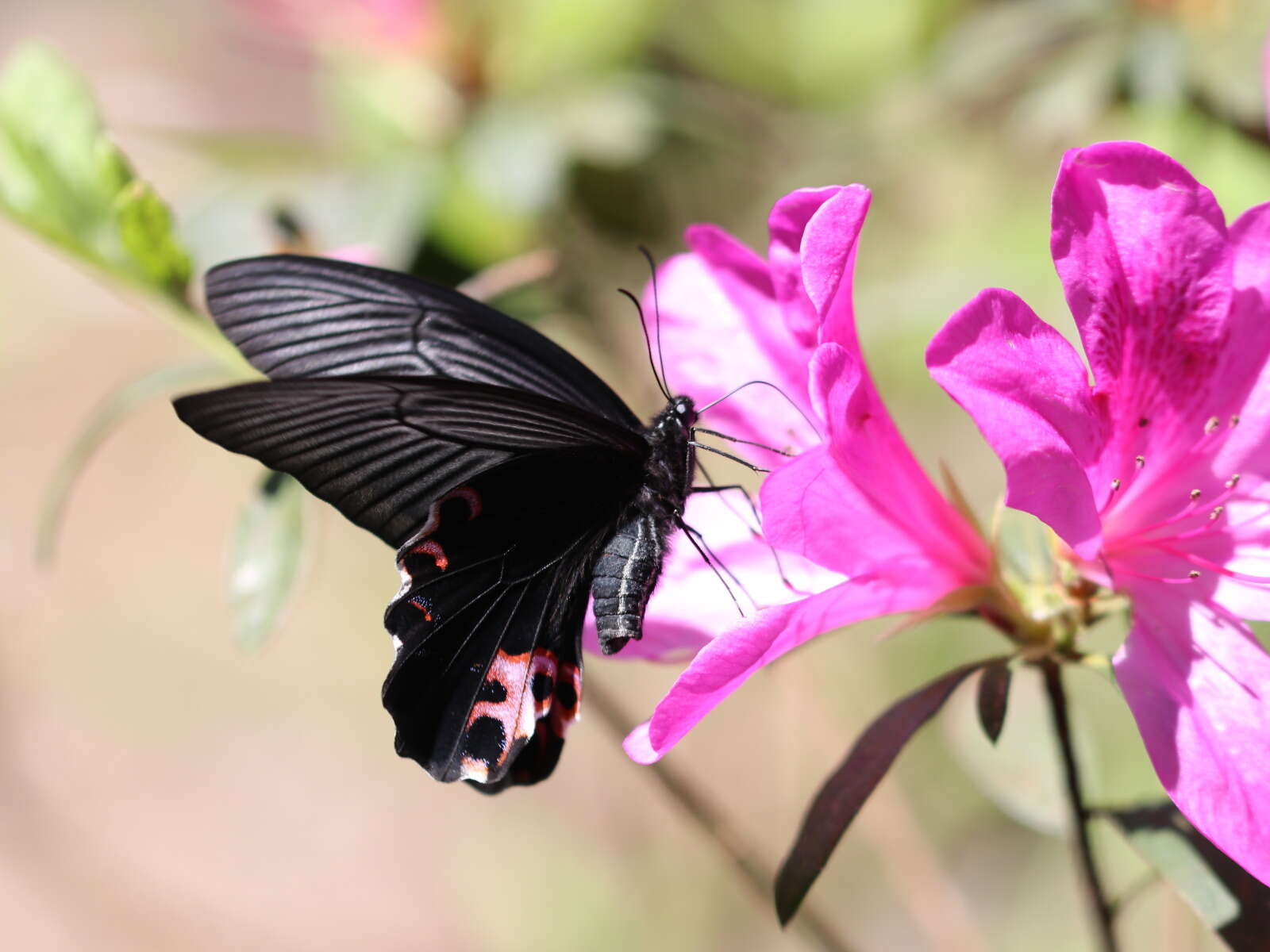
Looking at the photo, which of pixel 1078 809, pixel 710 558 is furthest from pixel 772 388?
pixel 1078 809

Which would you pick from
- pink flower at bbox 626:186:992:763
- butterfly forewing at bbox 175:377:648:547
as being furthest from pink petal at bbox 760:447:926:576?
butterfly forewing at bbox 175:377:648:547

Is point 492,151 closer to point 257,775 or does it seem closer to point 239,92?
point 257,775

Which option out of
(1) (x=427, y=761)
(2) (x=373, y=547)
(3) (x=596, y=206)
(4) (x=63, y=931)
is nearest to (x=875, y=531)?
(1) (x=427, y=761)

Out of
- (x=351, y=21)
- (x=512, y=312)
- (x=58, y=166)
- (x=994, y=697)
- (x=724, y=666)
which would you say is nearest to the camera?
(x=724, y=666)

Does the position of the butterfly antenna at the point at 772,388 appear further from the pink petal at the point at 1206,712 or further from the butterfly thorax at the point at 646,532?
the pink petal at the point at 1206,712

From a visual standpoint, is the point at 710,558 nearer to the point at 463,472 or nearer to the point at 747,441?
the point at 747,441

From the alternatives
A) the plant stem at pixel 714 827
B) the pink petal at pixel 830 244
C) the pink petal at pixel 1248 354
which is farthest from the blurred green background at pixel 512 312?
the pink petal at pixel 830 244

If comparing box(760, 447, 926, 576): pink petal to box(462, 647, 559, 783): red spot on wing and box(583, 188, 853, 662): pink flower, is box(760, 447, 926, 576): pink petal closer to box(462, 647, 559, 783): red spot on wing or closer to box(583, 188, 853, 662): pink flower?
box(583, 188, 853, 662): pink flower
